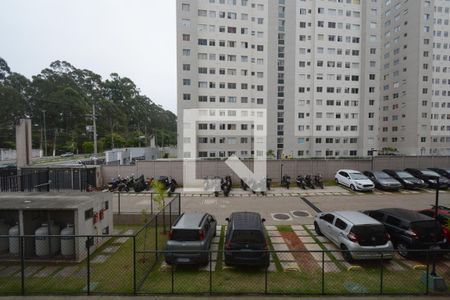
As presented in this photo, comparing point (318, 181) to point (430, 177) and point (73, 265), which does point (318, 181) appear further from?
point (73, 265)

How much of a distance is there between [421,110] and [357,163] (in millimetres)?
39160

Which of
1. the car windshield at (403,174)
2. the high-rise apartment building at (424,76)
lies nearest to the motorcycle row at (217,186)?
the car windshield at (403,174)

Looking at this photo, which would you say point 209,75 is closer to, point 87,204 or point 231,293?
point 87,204

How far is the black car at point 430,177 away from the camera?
21.6m

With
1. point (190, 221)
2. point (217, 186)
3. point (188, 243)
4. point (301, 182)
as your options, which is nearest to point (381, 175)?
point (301, 182)

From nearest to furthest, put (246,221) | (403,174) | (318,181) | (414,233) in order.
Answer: (414,233) → (246,221) → (403,174) → (318,181)

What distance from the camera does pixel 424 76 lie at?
51.5 meters

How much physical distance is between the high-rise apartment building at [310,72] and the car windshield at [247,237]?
110ft

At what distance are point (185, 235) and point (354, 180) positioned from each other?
709 inches

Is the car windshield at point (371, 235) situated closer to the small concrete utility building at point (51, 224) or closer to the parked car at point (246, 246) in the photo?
the parked car at point (246, 246)

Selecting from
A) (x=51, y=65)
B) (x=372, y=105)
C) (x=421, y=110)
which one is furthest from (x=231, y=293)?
(x=51, y=65)

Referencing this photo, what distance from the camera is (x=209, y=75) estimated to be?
42656 millimetres

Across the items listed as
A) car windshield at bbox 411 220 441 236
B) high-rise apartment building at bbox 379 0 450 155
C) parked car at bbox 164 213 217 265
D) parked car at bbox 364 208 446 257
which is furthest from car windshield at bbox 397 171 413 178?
high-rise apartment building at bbox 379 0 450 155
